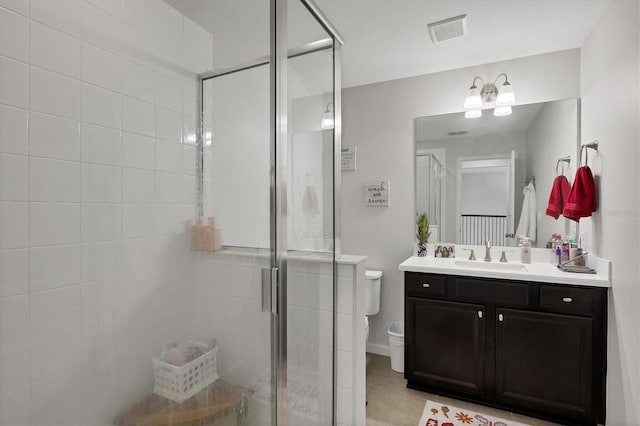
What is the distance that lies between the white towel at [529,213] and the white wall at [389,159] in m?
0.81

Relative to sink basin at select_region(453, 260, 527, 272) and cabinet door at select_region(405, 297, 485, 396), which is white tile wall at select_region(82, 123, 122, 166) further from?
sink basin at select_region(453, 260, 527, 272)

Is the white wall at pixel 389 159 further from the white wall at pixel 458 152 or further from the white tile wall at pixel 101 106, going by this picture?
the white tile wall at pixel 101 106

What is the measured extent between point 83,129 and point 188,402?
0.73 meters

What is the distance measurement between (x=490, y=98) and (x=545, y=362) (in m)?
1.87

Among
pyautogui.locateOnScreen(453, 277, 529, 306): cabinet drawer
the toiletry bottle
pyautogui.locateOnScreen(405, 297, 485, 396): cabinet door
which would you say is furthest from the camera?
the toiletry bottle

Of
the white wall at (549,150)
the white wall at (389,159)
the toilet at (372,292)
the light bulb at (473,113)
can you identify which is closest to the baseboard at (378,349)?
the white wall at (389,159)

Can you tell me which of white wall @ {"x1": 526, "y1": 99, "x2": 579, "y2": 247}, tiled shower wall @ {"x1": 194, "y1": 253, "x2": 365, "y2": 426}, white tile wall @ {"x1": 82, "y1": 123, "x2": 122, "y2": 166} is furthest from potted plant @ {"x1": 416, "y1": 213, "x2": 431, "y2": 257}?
white tile wall @ {"x1": 82, "y1": 123, "x2": 122, "y2": 166}

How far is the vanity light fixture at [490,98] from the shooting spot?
8.49 feet

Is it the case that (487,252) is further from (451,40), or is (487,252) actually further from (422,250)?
(451,40)

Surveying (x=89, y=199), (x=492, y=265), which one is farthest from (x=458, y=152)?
(x=89, y=199)

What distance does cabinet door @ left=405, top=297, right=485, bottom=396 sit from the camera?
89.5 inches

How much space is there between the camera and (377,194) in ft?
10.2

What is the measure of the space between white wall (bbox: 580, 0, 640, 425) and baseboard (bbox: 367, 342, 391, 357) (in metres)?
1.53

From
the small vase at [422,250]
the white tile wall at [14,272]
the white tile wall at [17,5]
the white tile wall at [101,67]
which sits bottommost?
the small vase at [422,250]
